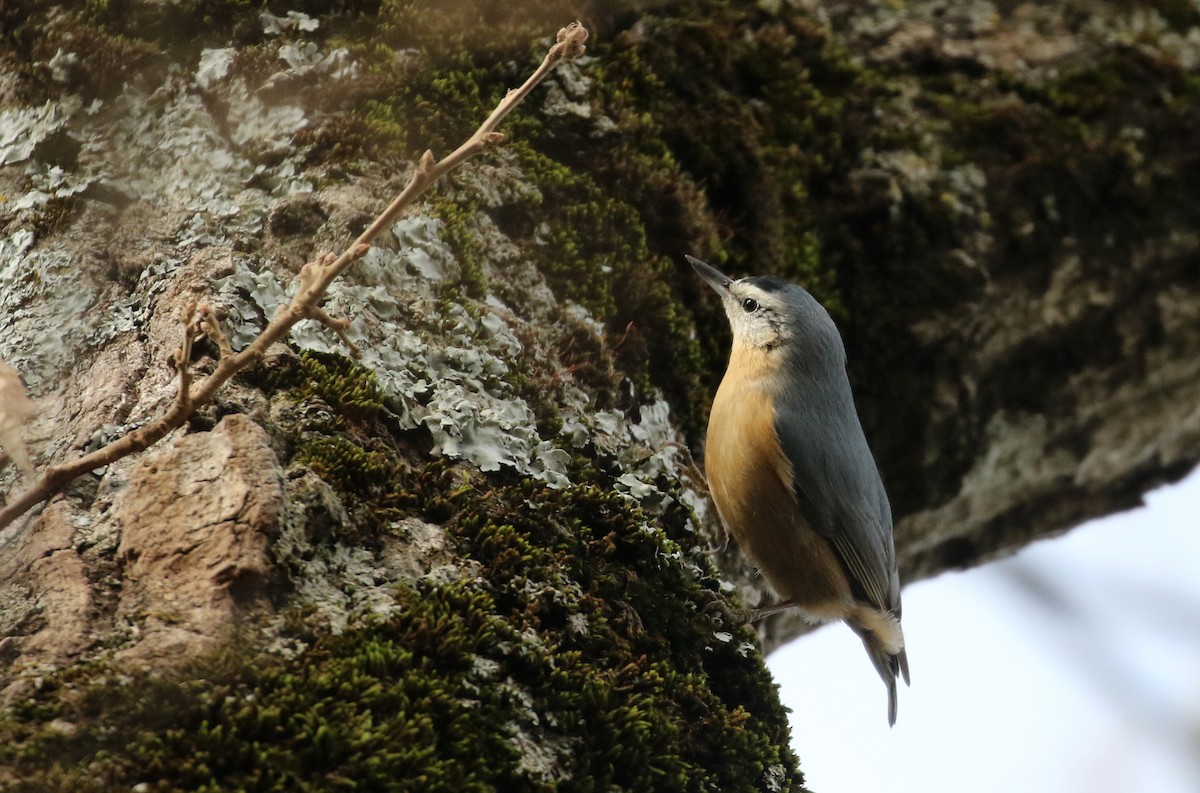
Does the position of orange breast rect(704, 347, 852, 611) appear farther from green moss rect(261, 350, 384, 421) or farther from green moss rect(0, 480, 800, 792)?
green moss rect(261, 350, 384, 421)

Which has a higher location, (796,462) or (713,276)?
(713,276)

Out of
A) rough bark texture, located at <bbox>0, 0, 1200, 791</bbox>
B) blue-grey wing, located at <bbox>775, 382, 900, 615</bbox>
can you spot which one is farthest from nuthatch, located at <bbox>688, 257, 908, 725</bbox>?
rough bark texture, located at <bbox>0, 0, 1200, 791</bbox>

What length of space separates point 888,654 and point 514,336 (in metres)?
1.95

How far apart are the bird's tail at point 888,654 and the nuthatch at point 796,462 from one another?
0.15 m

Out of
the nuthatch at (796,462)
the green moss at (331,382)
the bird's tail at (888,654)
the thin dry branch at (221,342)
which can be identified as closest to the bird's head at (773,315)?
the nuthatch at (796,462)

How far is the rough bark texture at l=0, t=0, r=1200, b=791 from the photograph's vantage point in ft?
5.55

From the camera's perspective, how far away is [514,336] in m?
2.45

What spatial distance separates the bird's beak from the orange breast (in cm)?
25

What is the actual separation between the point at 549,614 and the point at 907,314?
1.99 metres

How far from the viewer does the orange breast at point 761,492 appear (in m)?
3.11

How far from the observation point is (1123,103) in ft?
12.5

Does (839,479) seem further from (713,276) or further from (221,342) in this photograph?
(221,342)

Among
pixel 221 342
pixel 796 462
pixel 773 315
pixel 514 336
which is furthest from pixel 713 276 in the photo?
pixel 221 342

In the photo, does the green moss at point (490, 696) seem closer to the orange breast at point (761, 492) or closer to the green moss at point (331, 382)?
the green moss at point (331, 382)
